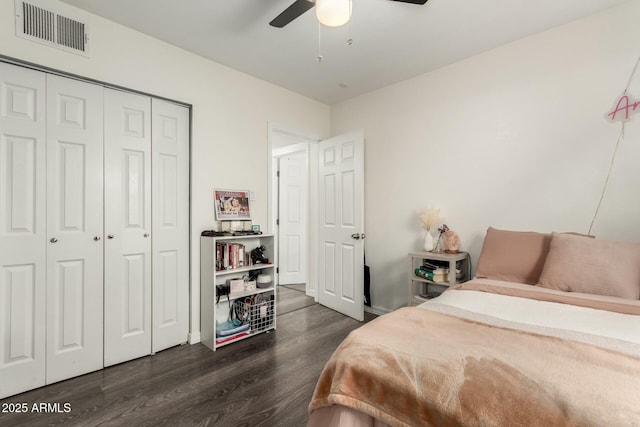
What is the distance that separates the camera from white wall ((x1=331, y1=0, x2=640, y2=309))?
6.97ft

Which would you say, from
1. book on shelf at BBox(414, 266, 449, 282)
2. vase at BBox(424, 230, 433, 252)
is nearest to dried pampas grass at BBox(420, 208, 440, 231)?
vase at BBox(424, 230, 433, 252)

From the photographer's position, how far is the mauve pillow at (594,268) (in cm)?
171

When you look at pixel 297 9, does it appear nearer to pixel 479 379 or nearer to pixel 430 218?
pixel 479 379

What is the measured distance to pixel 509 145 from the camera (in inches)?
101

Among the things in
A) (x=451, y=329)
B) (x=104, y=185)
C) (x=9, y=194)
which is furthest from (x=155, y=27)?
(x=451, y=329)

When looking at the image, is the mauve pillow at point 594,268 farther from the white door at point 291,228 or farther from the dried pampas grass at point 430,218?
the white door at point 291,228

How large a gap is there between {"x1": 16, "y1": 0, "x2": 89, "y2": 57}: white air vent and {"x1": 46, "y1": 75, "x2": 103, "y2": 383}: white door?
246 mm

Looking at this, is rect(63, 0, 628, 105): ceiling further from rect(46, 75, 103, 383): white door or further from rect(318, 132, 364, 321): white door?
rect(318, 132, 364, 321): white door

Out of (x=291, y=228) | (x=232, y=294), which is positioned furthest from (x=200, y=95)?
(x=291, y=228)

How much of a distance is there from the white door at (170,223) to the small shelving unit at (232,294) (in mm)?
185

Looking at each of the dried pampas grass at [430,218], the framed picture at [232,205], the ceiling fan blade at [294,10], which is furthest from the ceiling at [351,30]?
the dried pampas grass at [430,218]

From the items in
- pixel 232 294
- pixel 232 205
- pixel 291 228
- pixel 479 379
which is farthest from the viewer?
pixel 291 228

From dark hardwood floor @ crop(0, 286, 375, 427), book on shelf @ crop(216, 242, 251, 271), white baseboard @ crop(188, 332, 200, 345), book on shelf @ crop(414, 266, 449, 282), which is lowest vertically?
dark hardwood floor @ crop(0, 286, 375, 427)

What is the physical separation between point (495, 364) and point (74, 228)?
8.91ft
